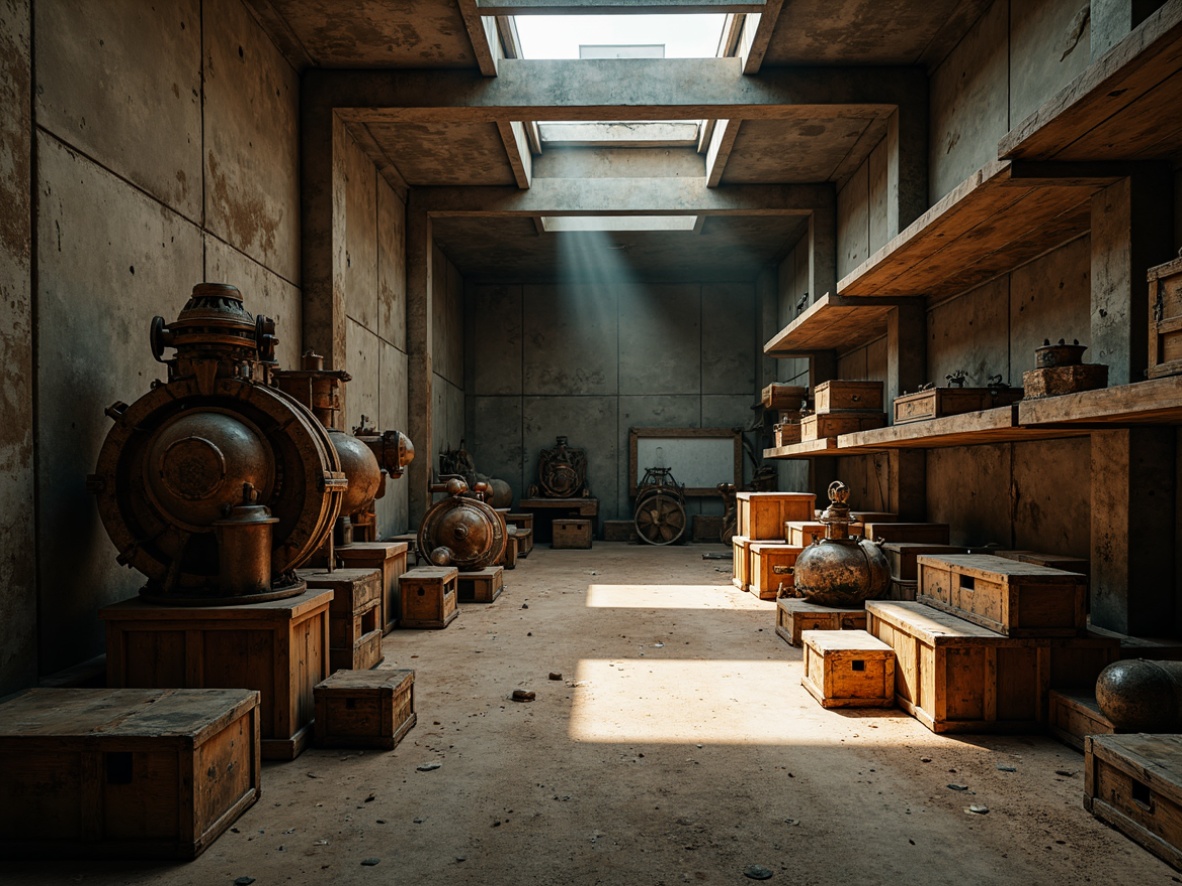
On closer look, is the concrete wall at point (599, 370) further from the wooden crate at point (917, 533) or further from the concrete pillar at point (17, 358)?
the concrete pillar at point (17, 358)

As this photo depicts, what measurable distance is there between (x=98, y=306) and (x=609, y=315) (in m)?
12.6

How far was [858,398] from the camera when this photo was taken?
27.5 ft

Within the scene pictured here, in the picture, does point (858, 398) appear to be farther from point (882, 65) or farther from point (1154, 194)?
point (1154, 194)

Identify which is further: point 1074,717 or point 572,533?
point 572,533

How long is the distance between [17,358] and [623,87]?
629 centimetres

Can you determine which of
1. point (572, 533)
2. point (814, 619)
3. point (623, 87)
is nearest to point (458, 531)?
point (814, 619)

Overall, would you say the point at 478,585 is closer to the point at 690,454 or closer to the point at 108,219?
the point at 108,219

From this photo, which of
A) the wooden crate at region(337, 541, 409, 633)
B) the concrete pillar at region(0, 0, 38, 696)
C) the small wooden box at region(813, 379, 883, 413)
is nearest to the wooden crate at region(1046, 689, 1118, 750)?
the small wooden box at region(813, 379, 883, 413)

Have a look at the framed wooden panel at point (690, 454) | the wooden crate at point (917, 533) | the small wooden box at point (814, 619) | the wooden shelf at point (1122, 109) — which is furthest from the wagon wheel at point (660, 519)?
the wooden shelf at point (1122, 109)

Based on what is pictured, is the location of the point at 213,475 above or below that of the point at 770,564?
above

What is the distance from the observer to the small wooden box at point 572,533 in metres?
14.2

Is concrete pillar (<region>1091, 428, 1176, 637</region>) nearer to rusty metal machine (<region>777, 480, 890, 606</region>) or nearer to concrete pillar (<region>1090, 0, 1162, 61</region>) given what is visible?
rusty metal machine (<region>777, 480, 890, 606</region>)

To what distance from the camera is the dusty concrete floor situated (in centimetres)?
280

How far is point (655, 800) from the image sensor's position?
3.41m
